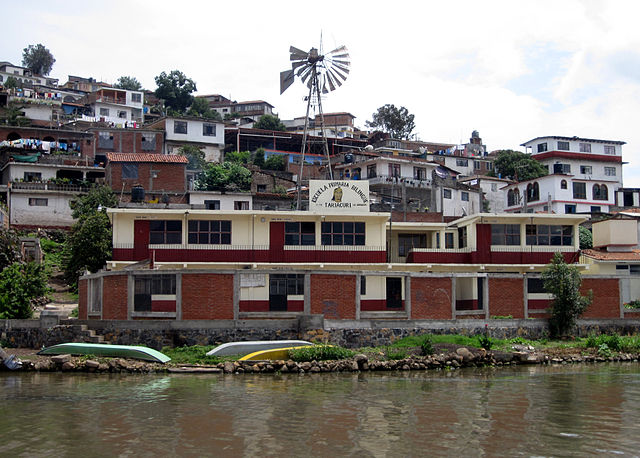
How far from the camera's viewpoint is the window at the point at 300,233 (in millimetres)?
41906

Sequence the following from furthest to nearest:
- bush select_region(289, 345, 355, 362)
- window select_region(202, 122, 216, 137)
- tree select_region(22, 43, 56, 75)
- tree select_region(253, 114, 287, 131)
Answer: tree select_region(22, 43, 56, 75)
tree select_region(253, 114, 287, 131)
window select_region(202, 122, 216, 137)
bush select_region(289, 345, 355, 362)

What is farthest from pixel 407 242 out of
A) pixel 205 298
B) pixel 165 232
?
pixel 205 298

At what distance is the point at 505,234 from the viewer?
43312 mm

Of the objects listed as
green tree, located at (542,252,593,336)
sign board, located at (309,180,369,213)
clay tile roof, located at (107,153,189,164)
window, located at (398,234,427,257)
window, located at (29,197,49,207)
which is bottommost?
green tree, located at (542,252,593,336)

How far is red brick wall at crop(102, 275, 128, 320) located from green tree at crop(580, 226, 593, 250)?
38669 millimetres

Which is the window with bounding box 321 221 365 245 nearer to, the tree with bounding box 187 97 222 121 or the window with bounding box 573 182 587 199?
the window with bounding box 573 182 587 199

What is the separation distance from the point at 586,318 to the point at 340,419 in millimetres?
21807

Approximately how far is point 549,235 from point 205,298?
23.2m

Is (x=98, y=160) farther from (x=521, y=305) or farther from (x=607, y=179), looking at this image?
(x=607, y=179)

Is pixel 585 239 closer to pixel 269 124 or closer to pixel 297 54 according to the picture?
pixel 297 54

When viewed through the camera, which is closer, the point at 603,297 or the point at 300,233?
the point at 603,297

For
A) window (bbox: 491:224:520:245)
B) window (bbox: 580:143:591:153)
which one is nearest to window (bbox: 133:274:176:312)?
window (bbox: 491:224:520:245)

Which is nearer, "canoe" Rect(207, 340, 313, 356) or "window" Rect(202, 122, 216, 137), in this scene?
"canoe" Rect(207, 340, 313, 356)

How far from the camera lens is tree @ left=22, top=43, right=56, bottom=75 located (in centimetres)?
13388
